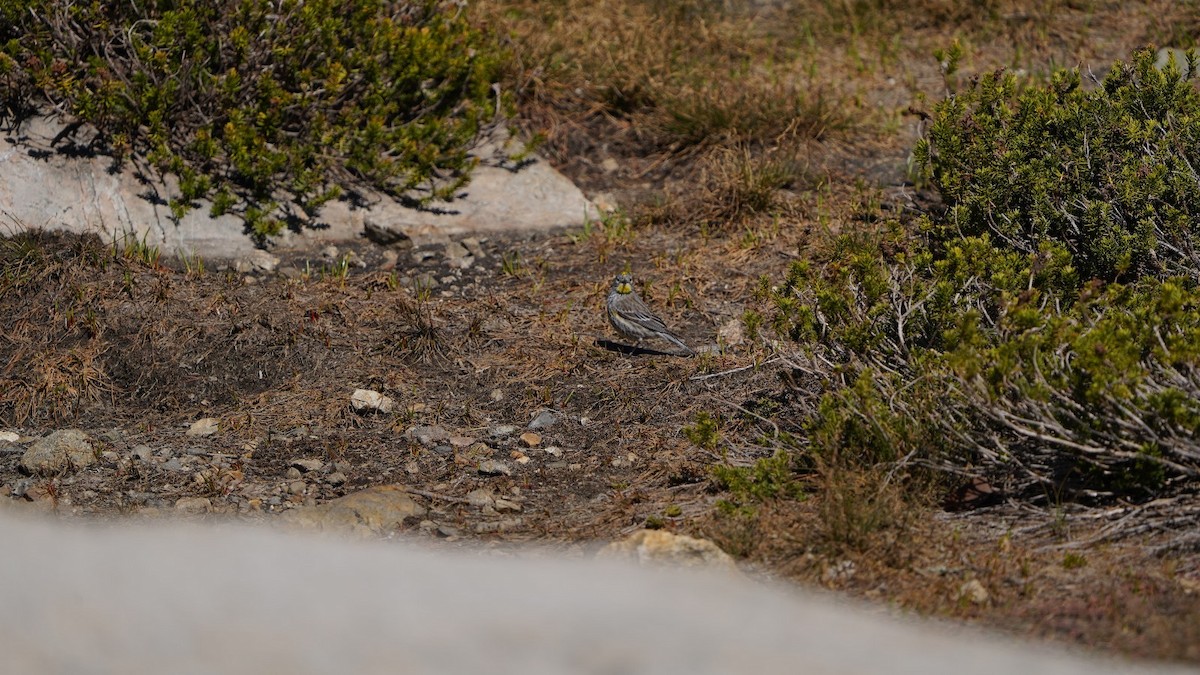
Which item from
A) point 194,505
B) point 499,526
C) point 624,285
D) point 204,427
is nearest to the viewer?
point 499,526

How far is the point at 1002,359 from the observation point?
4.29 m

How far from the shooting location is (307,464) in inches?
215

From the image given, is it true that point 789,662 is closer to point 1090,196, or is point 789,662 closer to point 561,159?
point 1090,196

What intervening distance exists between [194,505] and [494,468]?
1.24 m

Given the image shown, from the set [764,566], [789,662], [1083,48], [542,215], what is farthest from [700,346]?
[1083,48]

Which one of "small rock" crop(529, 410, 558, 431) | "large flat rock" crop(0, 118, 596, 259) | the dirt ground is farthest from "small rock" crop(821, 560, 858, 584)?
"large flat rock" crop(0, 118, 596, 259)

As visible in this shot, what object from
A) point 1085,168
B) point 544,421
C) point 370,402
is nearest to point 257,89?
point 370,402

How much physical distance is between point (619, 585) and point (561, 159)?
506cm

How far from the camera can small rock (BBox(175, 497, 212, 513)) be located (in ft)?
16.6

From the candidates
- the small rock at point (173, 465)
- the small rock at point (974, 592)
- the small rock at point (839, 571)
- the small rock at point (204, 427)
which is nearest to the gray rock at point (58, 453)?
the small rock at point (173, 465)

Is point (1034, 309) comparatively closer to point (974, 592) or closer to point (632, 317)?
point (974, 592)

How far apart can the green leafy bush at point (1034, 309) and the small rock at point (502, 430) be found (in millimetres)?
1335

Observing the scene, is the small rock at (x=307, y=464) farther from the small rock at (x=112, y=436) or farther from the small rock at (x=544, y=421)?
the small rock at (x=544, y=421)

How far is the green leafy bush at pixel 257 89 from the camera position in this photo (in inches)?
273
